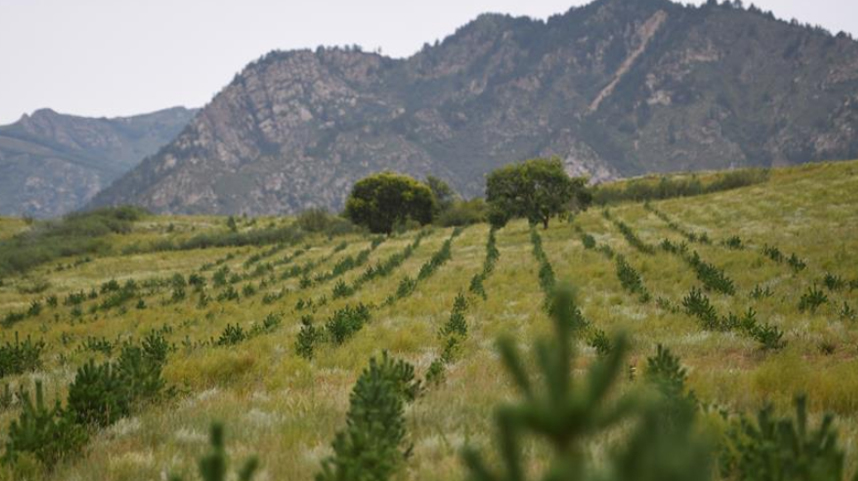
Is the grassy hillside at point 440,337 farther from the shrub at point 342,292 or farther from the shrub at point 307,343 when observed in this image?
the shrub at point 342,292

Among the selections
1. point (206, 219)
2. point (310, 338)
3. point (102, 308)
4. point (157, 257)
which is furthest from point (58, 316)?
point (206, 219)

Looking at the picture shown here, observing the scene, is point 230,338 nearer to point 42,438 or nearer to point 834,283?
point 42,438

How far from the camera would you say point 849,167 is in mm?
→ 50531

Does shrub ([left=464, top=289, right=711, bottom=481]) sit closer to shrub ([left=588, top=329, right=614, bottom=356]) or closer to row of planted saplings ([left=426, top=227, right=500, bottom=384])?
row of planted saplings ([left=426, top=227, right=500, bottom=384])

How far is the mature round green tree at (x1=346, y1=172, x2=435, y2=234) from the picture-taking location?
6556 cm

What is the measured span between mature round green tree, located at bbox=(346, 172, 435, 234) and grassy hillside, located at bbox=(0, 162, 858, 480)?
102ft

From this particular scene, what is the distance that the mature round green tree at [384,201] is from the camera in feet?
215

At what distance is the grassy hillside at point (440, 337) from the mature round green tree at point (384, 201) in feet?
102

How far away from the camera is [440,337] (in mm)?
11125

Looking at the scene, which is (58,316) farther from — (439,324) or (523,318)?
(523,318)

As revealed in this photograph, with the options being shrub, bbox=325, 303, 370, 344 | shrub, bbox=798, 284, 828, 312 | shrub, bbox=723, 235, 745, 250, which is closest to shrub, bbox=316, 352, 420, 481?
shrub, bbox=325, 303, 370, 344

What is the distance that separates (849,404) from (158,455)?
280 inches

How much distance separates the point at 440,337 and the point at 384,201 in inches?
2242

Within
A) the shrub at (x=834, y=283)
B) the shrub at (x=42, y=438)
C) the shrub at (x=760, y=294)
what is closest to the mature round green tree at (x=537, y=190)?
the shrub at (x=834, y=283)
